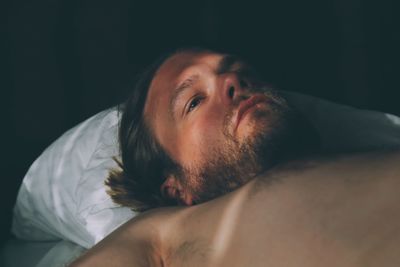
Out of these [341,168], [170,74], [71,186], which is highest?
[170,74]

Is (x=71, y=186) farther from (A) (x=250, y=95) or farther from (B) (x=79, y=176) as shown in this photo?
(A) (x=250, y=95)

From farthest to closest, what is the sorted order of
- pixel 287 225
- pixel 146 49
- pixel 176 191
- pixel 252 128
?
pixel 146 49, pixel 176 191, pixel 252 128, pixel 287 225

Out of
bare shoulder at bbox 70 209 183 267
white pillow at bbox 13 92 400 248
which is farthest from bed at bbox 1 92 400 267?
bare shoulder at bbox 70 209 183 267

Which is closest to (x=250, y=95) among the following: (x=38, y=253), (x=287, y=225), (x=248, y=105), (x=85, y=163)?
(x=248, y=105)

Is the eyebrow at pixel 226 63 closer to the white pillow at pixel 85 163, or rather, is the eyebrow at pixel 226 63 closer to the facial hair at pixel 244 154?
Answer: the facial hair at pixel 244 154

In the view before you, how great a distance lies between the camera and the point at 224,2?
4.58ft

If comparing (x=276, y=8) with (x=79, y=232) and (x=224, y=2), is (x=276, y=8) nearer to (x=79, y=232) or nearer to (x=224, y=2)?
(x=224, y=2)

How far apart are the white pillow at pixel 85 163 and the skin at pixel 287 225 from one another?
213 mm

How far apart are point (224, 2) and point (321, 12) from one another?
0.24 meters

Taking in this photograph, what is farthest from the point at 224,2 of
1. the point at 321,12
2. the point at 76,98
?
the point at 76,98

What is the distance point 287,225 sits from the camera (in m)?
0.84

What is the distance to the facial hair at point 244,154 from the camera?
97cm

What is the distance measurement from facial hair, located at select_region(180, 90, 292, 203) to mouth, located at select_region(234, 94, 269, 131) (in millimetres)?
10

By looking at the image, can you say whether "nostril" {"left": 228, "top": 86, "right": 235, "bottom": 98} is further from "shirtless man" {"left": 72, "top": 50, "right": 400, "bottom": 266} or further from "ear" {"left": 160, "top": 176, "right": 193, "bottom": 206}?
"ear" {"left": 160, "top": 176, "right": 193, "bottom": 206}
